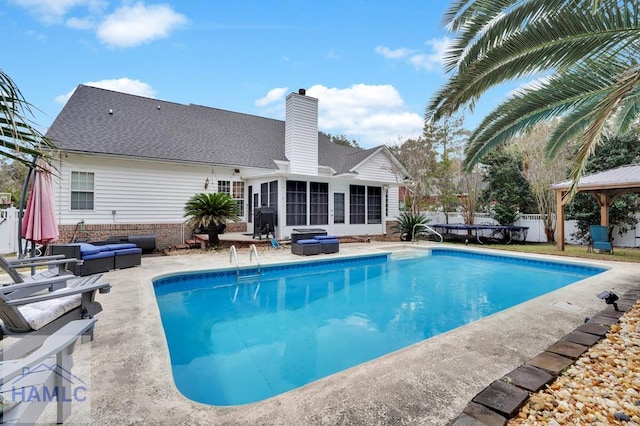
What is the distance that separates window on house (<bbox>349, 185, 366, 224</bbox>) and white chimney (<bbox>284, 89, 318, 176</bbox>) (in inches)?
92.7

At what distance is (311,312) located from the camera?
19.6ft

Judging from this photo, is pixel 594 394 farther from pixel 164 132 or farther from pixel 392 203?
pixel 392 203

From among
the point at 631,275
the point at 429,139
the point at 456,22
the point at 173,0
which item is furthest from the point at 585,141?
the point at 429,139

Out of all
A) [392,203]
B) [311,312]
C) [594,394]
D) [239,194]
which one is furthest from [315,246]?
[392,203]

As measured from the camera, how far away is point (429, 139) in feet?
70.4

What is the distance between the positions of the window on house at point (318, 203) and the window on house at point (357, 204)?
4.83 ft

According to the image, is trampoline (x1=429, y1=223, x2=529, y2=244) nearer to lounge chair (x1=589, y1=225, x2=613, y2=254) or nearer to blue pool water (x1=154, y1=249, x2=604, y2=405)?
lounge chair (x1=589, y1=225, x2=613, y2=254)

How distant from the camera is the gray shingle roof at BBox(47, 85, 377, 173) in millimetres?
11633

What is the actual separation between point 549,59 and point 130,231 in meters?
13.7

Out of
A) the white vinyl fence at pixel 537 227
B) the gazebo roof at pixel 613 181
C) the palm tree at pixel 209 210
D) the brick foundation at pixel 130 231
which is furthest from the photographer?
the white vinyl fence at pixel 537 227

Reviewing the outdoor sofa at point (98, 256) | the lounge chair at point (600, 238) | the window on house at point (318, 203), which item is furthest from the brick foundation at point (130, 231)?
the lounge chair at point (600, 238)

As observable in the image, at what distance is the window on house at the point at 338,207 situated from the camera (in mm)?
14602

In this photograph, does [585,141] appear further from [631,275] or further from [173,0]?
[173,0]

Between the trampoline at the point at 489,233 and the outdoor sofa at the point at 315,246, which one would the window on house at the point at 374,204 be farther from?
the outdoor sofa at the point at 315,246
